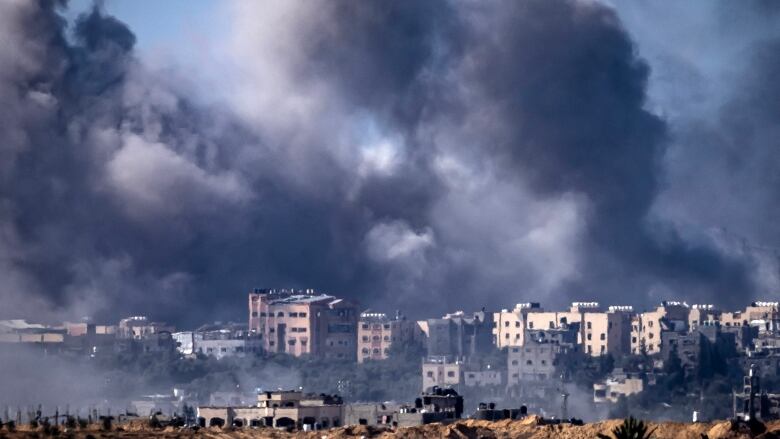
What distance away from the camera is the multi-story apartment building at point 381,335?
104250 millimetres

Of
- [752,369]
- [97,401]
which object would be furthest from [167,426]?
[752,369]

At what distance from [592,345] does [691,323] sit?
387 centimetres

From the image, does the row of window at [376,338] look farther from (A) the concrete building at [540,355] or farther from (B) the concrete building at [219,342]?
(A) the concrete building at [540,355]

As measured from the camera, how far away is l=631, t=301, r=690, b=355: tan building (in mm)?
100500

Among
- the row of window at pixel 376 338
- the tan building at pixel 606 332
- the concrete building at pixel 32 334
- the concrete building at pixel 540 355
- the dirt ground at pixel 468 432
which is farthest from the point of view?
the row of window at pixel 376 338

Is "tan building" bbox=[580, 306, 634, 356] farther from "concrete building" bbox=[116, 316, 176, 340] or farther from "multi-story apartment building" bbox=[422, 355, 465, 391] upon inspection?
"concrete building" bbox=[116, 316, 176, 340]

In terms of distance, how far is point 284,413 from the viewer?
226ft

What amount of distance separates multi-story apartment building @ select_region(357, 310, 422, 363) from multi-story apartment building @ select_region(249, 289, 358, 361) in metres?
0.43

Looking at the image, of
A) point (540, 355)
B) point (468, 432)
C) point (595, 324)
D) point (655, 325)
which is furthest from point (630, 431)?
point (595, 324)

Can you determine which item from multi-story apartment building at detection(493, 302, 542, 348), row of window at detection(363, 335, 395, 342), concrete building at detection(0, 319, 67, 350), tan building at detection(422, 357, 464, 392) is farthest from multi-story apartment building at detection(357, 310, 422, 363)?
concrete building at detection(0, 319, 67, 350)

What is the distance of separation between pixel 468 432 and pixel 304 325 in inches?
1948

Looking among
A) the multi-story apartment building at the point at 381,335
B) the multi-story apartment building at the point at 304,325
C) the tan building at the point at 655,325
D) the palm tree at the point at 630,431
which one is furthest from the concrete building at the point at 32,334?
the palm tree at the point at 630,431

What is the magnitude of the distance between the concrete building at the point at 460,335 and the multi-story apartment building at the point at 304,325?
3.40 metres

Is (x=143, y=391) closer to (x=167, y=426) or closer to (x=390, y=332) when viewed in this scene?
(x=390, y=332)
